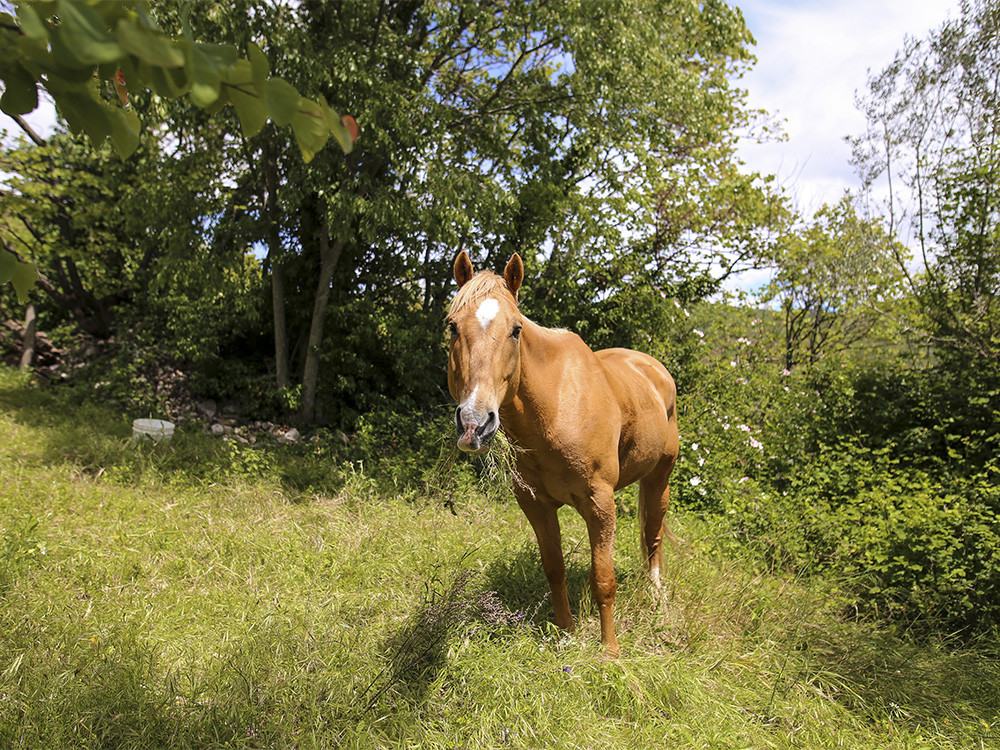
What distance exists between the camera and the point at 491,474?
8.68 ft

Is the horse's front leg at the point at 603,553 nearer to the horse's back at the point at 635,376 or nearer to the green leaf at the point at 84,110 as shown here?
the horse's back at the point at 635,376

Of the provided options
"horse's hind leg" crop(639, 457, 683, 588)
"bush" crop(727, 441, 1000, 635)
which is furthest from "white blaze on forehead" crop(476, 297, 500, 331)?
"bush" crop(727, 441, 1000, 635)

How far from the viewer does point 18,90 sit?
3.60ft

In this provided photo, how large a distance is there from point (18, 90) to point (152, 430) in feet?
21.4

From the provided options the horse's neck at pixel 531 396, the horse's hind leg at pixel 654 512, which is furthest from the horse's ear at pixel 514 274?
the horse's hind leg at pixel 654 512

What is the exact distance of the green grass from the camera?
7.98 feet

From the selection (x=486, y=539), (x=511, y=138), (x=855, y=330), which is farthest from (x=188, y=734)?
(x=855, y=330)

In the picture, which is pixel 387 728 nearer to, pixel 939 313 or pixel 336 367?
pixel 336 367

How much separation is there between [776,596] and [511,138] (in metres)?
6.12

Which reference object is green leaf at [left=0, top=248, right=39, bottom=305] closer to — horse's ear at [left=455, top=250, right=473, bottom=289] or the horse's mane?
the horse's mane

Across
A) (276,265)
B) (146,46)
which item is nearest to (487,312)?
(146,46)

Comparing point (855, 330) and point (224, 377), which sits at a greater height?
point (855, 330)

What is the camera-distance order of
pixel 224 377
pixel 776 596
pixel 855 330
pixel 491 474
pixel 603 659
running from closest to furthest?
1. pixel 491 474
2. pixel 603 659
3. pixel 776 596
4. pixel 224 377
5. pixel 855 330

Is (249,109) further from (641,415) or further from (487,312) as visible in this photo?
(641,415)
